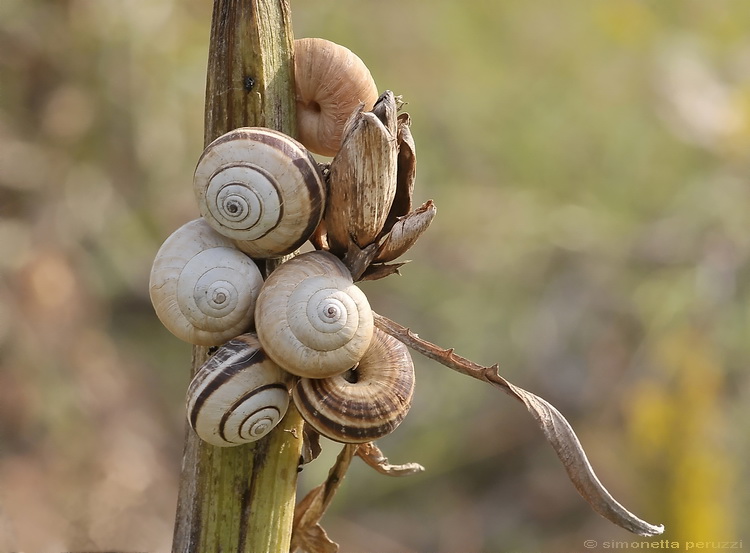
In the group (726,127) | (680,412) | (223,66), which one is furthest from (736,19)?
(223,66)

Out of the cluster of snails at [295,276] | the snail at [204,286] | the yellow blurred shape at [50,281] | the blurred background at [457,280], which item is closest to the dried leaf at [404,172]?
the cluster of snails at [295,276]

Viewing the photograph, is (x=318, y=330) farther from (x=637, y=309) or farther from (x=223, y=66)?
(x=637, y=309)

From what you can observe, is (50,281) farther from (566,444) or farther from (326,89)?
(566,444)

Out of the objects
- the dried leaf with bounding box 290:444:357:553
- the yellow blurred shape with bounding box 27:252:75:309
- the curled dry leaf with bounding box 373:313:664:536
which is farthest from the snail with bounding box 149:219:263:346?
the yellow blurred shape with bounding box 27:252:75:309

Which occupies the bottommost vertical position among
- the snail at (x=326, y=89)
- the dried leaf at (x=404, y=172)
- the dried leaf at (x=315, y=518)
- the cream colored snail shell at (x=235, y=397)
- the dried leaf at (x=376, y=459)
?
the dried leaf at (x=315, y=518)

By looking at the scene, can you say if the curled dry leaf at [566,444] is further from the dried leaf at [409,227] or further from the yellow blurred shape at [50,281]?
the yellow blurred shape at [50,281]

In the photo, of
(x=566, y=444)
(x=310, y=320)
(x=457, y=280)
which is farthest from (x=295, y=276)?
(x=457, y=280)
